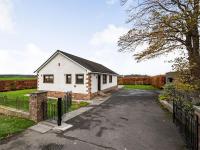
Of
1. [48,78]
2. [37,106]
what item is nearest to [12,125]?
[37,106]

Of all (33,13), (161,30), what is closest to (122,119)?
(161,30)

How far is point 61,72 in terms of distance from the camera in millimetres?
24125

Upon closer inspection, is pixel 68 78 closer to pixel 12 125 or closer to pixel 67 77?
pixel 67 77

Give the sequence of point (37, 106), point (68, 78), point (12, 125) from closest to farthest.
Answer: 1. point (12, 125)
2. point (37, 106)
3. point (68, 78)

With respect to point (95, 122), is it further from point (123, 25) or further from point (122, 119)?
point (123, 25)

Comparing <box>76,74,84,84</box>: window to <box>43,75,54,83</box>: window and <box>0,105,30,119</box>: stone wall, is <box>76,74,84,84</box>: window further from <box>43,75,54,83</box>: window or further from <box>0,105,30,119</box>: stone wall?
<box>0,105,30,119</box>: stone wall

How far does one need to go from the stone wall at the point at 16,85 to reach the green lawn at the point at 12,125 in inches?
877

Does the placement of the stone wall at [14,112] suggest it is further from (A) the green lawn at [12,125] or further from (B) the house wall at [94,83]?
(B) the house wall at [94,83]

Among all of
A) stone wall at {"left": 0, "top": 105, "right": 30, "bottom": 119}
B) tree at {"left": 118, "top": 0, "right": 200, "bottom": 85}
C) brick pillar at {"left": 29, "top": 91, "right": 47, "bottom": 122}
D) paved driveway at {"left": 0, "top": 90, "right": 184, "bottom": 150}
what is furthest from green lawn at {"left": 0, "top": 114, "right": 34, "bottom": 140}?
tree at {"left": 118, "top": 0, "right": 200, "bottom": 85}

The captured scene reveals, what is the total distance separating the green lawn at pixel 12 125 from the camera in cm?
930

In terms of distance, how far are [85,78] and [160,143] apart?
1507 cm

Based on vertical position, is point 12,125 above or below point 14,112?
below

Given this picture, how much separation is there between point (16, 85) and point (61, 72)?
50.3ft

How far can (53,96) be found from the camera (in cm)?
2470
